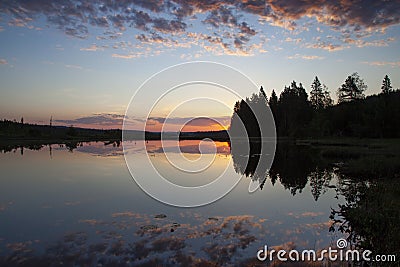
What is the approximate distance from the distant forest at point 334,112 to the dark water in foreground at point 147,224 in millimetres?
33928

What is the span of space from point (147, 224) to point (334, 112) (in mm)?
75623

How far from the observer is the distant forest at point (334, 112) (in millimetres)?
63375

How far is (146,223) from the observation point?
13.0 m

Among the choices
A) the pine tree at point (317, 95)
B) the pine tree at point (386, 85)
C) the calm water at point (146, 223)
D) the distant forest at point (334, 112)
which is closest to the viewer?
the calm water at point (146, 223)

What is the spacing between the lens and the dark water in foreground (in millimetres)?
9531

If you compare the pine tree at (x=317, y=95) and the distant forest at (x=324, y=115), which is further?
the pine tree at (x=317, y=95)

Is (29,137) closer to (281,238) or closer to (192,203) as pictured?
(192,203)

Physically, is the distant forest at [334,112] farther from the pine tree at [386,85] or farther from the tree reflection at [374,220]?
the tree reflection at [374,220]

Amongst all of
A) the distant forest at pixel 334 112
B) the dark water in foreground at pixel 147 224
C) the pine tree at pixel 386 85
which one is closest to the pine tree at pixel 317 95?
the distant forest at pixel 334 112

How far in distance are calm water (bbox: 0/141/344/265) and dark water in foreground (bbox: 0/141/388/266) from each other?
0.10 ft

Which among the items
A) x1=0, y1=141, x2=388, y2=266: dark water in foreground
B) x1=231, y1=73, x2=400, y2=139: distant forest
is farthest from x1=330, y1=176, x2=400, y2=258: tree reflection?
x1=231, y1=73, x2=400, y2=139: distant forest

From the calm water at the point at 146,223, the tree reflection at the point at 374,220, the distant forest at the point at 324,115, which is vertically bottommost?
the calm water at the point at 146,223

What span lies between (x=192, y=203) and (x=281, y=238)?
6.75m

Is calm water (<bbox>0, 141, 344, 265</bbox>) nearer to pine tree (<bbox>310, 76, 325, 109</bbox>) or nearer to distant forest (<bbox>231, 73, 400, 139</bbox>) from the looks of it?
distant forest (<bbox>231, 73, 400, 139</bbox>)
